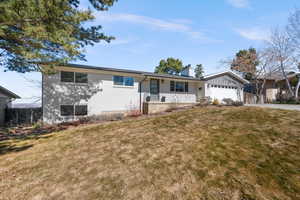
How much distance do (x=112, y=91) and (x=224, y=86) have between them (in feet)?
48.0

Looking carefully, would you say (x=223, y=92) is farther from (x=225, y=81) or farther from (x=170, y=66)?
(x=170, y=66)

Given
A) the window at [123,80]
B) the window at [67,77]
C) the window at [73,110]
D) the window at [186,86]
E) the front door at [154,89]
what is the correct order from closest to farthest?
1. the window at [67,77]
2. the window at [73,110]
3. the window at [123,80]
4. the front door at [154,89]
5. the window at [186,86]

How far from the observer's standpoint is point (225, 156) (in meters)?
4.15

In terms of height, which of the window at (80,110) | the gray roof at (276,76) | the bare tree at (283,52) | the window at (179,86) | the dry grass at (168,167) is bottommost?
the dry grass at (168,167)

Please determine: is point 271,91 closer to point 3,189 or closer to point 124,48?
point 124,48

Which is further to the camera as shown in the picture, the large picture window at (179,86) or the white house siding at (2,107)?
the large picture window at (179,86)

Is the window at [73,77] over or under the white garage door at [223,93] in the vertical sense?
over

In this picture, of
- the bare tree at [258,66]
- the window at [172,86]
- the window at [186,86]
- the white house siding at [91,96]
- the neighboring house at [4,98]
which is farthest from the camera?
the bare tree at [258,66]

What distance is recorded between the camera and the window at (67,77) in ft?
38.3

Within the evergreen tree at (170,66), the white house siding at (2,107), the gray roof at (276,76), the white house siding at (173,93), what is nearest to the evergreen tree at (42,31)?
the white house siding at (2,107)

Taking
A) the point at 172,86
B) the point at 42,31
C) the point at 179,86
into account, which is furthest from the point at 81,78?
the point at 179,86

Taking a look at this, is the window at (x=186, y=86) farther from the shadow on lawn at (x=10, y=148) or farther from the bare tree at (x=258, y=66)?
the shadow on lawn at (x=10, y=148)

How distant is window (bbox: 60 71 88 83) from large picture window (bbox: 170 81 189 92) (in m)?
9.21

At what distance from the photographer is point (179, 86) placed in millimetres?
17141
